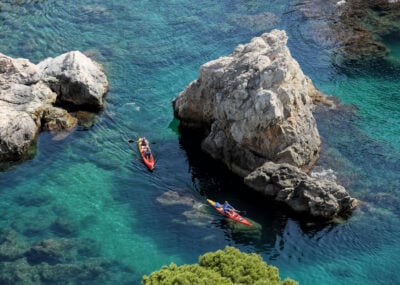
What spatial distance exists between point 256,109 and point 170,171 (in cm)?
880

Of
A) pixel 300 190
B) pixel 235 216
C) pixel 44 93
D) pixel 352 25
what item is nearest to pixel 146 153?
pixel 235 216

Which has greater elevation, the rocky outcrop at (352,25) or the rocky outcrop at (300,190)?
the rocky outcrop at (352,25)

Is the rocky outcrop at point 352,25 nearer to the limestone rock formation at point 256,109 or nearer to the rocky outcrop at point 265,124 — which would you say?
the rocky outcrop at point 265,124

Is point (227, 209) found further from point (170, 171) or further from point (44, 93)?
point (44, 93)

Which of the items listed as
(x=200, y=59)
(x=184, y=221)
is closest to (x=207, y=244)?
(x=184, y=221)

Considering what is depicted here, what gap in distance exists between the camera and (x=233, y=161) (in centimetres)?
5209

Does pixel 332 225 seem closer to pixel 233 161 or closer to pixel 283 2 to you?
pixel 233 161

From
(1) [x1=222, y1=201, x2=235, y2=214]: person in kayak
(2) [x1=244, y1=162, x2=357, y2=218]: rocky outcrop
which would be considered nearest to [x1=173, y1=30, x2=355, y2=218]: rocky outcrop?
(2) [x1=244, y1=162, x2=357, y2=218]: rocky outcrop

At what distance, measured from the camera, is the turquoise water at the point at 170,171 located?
4478 centimetres

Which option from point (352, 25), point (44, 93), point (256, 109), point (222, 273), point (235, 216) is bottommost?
point (235, 216)

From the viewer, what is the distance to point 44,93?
190ft

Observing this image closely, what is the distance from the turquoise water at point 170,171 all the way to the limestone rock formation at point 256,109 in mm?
2273

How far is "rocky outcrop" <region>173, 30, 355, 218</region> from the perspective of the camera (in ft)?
156

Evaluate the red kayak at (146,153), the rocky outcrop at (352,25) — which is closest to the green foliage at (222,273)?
the red kayak at (146,153)
